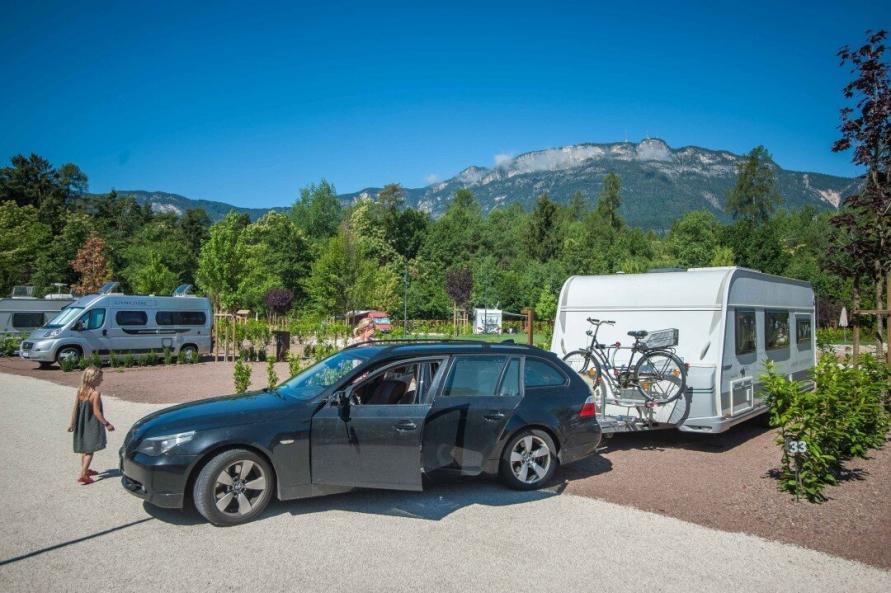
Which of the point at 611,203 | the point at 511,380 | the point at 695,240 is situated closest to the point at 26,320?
the point at 511,380

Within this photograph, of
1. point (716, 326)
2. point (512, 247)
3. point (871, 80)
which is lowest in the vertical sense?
point (716, 326)

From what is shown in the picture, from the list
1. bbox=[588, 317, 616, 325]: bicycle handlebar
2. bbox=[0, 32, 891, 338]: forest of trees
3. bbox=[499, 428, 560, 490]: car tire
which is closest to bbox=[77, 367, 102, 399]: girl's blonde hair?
bbox=[499, 428, 560, 490]: car tire

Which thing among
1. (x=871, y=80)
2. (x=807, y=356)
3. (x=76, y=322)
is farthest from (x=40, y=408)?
(x=871, y=80)

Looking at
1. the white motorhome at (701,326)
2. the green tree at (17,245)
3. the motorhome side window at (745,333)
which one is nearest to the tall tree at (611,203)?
the green tree at (17,245)

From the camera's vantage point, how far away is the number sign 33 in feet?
19.4

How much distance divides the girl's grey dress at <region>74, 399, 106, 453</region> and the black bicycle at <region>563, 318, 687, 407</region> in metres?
6.29

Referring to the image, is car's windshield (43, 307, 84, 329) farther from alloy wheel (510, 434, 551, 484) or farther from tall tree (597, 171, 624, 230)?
tall tree (597, 171, 624, 230)

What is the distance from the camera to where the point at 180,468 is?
197 inches

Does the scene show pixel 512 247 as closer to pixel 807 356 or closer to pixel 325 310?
pixel 325 310

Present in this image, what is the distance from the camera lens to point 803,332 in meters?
11.3

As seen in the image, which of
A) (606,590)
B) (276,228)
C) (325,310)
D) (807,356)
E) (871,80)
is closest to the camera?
(606,590)

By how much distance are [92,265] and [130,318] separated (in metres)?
38.2

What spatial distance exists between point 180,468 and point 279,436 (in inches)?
32.4

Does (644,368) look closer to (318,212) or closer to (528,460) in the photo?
(528,460)
